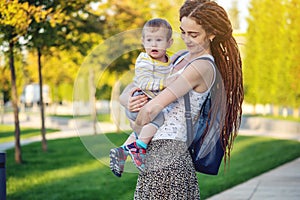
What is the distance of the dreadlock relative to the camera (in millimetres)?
2887

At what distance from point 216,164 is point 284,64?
27.8 metres

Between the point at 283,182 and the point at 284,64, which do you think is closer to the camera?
the point at 283,182

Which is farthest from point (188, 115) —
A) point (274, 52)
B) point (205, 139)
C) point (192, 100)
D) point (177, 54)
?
point (274, 52)

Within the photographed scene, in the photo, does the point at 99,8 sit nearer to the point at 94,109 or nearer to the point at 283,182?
the point at 283,182

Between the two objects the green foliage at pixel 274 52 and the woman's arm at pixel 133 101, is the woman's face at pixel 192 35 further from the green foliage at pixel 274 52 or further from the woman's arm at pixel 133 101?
the green foliage at pixel 274 52

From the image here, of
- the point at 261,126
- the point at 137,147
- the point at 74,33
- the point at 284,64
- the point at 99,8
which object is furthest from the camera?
the point at 284,64

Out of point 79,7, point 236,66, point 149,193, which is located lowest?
point 149,193

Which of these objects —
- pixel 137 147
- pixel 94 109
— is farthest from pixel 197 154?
pixel 94 109


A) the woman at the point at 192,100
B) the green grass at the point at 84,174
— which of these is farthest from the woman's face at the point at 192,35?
the green grass at the point at 84,174

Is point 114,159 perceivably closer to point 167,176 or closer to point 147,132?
point 147,132

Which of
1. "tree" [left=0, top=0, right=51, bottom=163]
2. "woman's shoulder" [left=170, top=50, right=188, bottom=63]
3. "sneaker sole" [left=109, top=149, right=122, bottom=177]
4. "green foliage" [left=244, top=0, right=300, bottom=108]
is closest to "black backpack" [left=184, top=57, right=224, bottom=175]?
"woman's shoulder" [left=170, top=50, right=188, bottom=63]

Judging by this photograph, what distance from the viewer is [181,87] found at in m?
2.68

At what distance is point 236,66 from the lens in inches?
117

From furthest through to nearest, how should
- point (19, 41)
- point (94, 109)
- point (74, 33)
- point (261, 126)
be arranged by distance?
point (261, 126) → point (74, 33) → point (19, 41) → point (94, 109)
